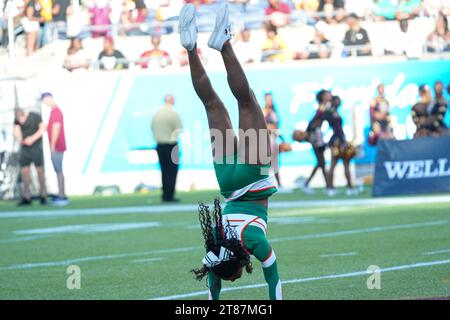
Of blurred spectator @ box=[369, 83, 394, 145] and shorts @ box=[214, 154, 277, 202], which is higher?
shorts @ box=[214, 154, 277, 202]

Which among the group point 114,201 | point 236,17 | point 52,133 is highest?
point 236,17

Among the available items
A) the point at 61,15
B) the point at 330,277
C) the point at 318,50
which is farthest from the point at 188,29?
the point at 61,15

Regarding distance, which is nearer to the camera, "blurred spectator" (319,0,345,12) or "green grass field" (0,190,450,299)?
"green grass field" (0,190,450,299)

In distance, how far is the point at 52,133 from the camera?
20.1 meters

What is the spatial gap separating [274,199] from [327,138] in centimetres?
382

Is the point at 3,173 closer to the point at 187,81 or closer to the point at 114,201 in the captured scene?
the point at 114,201

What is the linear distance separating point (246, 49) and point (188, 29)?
16298 millimetres

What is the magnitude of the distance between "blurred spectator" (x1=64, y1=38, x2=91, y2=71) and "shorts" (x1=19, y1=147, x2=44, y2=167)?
517 cm

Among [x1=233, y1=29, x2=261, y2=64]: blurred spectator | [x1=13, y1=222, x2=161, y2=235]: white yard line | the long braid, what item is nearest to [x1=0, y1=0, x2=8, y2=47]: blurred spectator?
[x1=233, y1=29, x2=261, y2=64]: blurred spectator

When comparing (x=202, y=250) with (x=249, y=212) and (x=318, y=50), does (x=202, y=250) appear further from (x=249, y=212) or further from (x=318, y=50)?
(x=318, y=50)

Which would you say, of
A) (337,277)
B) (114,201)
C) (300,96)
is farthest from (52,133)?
(337,277)

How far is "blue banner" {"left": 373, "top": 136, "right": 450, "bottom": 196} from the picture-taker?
1890cm

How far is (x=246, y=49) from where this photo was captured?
24.7m

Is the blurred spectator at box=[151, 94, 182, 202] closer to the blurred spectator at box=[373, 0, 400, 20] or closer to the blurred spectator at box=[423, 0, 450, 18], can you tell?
the blurred spectator at box=[373, 0, 400, 20]
